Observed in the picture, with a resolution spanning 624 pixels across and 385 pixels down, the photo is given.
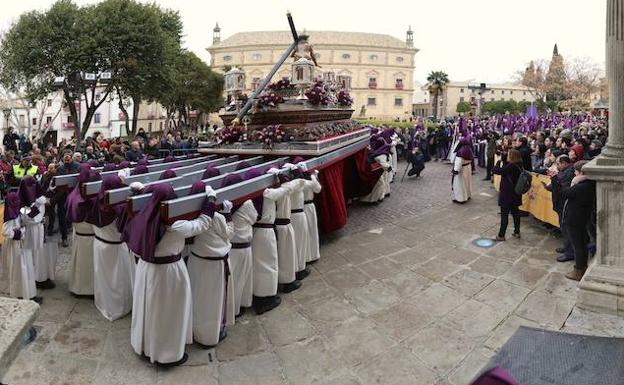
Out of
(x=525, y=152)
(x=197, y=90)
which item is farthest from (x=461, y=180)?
(x=197, y=90)

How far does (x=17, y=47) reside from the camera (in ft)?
60.2

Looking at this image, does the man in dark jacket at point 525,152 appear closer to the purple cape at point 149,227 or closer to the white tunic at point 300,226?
the white tunic at point 300,226

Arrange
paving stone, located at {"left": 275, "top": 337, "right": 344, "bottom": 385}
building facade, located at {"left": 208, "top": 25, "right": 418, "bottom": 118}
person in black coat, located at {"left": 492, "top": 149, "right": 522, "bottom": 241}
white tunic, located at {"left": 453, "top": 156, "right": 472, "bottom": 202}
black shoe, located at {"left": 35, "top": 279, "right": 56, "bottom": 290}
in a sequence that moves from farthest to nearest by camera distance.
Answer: building facade, located at {"left": 208, "top": 25, "right": 418, "bottom": 118}
white tunic, located at {"left": 453, "top": 156, "right": 472, "bottom": 202}
person in black coat, located at {"left": 492, "top": 149, "right": 522, "bottom": 241}
black shoe, located at {"left": 35, "top": 279, "right": 56, "bottom": 290}
paving stone, located at {"left": 275, "top": 337, "right": 344, "bottom": 385}

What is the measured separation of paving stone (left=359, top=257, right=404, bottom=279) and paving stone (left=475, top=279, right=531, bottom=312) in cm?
133

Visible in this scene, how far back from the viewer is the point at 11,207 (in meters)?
5.39

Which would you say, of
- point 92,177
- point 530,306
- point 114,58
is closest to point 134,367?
point 92,177

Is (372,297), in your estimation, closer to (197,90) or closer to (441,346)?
(441,346)

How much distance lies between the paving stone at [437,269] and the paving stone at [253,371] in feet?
9.75

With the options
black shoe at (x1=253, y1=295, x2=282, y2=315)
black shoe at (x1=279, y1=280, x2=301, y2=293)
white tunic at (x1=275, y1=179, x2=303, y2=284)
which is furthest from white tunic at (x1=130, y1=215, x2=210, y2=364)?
black shoe at (x1=279, y1=280, x2=301, y2=293)

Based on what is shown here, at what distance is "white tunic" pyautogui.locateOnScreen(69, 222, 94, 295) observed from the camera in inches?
223

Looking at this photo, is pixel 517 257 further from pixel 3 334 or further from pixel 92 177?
pixel 3 334

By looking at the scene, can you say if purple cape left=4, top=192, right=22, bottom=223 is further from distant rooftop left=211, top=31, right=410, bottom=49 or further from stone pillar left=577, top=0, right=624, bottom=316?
distant rooftop left=211, top=31, right=410, bottom=49

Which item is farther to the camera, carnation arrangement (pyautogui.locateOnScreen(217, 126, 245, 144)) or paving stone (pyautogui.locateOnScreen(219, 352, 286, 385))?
carnation arrangement (pyautogui.locateOnScreen(217, 126, 245, 144))

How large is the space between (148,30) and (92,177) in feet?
56.2
